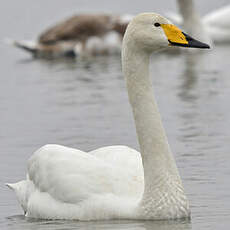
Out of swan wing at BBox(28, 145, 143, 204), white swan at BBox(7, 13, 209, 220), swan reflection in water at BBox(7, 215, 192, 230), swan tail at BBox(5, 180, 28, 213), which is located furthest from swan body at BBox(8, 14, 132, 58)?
swan reflection in water at BBox(7, 215, 192, 230)

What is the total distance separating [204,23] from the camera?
25000 mm

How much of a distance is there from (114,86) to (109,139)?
505 centimetres

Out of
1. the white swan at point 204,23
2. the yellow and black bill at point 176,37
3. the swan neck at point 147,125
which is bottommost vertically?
the white swan at point 204,23

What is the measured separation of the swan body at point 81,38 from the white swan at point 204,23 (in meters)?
1.30

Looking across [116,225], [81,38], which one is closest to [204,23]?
[81,38]

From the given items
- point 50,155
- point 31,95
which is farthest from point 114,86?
point 50,155

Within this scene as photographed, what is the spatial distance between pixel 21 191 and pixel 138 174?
122 cm

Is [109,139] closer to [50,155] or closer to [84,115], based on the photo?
[84,115]

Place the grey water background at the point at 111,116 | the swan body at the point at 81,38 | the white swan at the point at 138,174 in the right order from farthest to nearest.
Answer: the swan body at the point at 81,38
the grey water background at the point at 111,116
the white swan at the point at 138,174

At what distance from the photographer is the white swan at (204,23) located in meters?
23.2

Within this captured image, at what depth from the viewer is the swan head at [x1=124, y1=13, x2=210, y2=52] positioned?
8.49 metres

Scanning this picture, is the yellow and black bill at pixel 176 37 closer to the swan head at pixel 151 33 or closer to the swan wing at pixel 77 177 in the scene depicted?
the swan head at pixel 151 33

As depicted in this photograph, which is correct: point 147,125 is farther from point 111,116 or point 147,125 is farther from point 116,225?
point 111,116

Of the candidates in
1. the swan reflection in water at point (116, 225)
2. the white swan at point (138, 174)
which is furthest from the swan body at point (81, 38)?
the swan reflection in water at point (116, 225)
